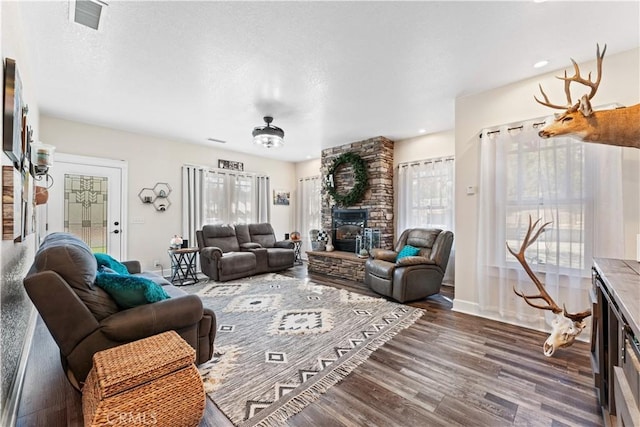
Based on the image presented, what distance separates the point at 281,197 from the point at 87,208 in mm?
3984

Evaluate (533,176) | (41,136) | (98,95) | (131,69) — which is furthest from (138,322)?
(41,136)

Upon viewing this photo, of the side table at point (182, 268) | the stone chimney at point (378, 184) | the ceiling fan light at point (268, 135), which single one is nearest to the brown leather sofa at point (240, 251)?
the side table at point (182, 268)

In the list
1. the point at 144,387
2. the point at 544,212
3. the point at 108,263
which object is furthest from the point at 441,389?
the point at 108,263

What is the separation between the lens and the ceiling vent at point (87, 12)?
183 centimetres

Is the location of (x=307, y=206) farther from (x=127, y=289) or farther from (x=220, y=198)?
(x=127, y=289)

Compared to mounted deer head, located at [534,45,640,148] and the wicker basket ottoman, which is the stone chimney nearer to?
mounted deer head, located at [534,45,640,148]

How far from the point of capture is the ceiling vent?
6.01ft

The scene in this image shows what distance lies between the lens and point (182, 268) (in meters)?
5.02

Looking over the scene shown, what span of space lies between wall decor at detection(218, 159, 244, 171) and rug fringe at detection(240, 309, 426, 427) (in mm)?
4924

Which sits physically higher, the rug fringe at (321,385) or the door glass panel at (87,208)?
the door glass panel at (87,208)

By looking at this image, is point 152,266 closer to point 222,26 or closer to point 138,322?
point 138,322

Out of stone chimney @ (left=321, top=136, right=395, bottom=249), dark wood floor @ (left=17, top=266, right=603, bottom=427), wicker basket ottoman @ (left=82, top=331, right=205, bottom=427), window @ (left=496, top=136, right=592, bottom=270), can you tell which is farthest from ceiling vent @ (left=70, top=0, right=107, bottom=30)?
stone chimney @ (left=321, top=136, right=395, bottom=249)

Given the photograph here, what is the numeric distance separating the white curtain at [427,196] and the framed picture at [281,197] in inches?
127

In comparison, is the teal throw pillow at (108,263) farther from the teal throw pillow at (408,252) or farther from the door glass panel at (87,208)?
the teal throw pillow at (408,252)
